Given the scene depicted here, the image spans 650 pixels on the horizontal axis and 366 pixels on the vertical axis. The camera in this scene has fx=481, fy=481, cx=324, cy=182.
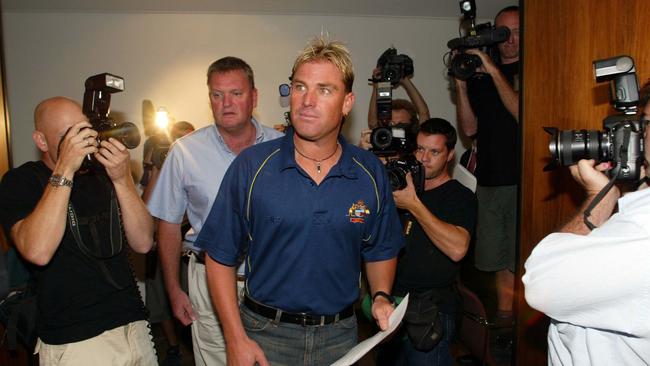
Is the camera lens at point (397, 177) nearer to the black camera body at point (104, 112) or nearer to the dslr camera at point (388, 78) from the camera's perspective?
the dslr camera at point (388, 78)

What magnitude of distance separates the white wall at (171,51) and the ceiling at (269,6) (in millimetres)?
93

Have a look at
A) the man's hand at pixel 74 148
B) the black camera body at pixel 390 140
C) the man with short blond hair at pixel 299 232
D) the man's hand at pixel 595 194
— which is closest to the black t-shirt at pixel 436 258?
the black camera body at pixel 390 140

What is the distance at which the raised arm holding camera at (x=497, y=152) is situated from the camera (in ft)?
10.6

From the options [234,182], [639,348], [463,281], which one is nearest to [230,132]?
[234,182]

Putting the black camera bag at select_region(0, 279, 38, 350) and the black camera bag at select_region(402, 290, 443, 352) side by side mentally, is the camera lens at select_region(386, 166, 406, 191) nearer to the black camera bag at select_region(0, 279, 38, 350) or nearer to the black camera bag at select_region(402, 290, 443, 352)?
the black camera bag at select_region(402, 290, 443, 352)

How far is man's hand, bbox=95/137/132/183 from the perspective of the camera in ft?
6.05

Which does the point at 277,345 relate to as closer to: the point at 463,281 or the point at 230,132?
the point at 230,132

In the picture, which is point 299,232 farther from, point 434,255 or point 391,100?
point 391,100

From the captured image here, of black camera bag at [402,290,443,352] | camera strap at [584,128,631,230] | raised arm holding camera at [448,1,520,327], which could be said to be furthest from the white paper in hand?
raised arm holding camera at [448,1,520,327]

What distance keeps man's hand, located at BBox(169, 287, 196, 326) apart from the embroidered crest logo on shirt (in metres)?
1.19

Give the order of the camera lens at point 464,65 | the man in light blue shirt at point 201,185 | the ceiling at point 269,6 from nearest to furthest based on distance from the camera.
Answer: the man in light blue shirt at point 201,185
the camera lens at point 464,65
the ceiling at point 269,6

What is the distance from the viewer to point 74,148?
175 centimetres

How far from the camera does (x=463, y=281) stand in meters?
4.81

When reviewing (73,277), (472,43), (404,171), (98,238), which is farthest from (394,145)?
(73,277)
